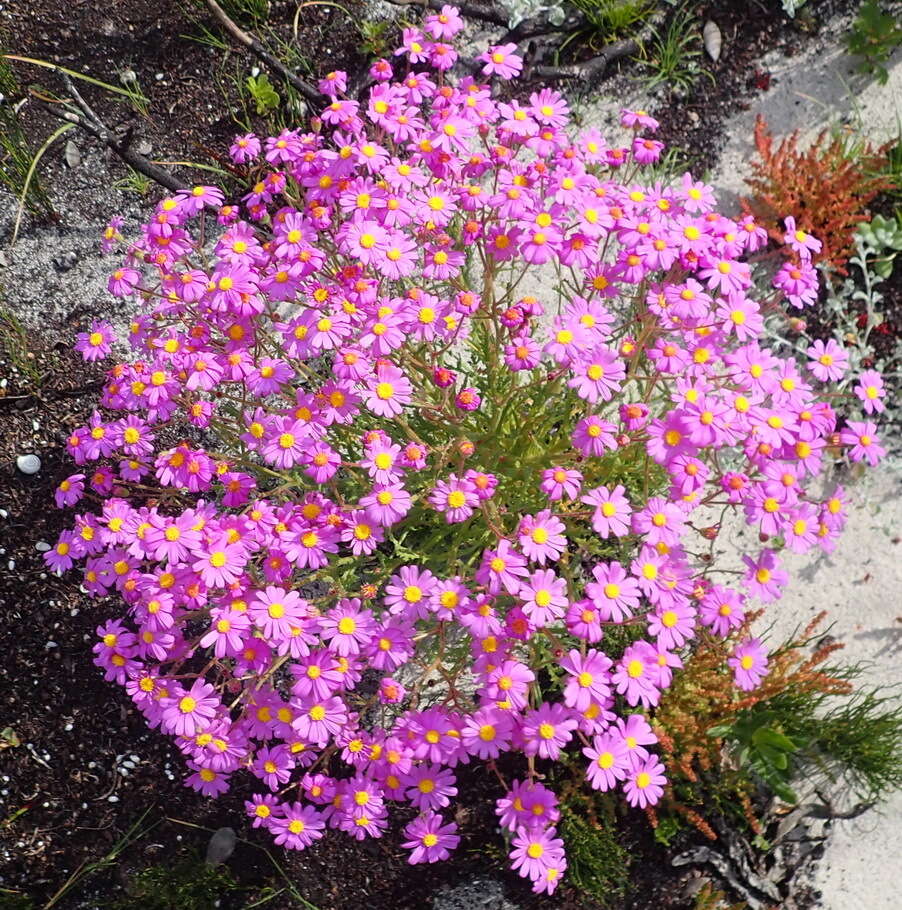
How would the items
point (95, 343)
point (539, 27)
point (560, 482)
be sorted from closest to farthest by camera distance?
point (560, 482) < point (95, 343) < point (539, 27)

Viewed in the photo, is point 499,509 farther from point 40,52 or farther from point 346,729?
point 40,52

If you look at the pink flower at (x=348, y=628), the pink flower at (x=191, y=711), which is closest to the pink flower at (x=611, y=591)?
the pink flower at (x=348, y=628)

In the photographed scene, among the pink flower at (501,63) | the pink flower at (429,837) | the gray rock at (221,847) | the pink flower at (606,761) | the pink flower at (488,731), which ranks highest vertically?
the pink flower at (501,63)

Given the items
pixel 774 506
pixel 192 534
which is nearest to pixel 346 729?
pixel 192 534

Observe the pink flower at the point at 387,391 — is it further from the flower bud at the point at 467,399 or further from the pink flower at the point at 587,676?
the pink flower at the point at 587,676

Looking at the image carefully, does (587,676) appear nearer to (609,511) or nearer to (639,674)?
(639,674)

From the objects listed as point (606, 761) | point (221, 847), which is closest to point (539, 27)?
point (606, 761)
